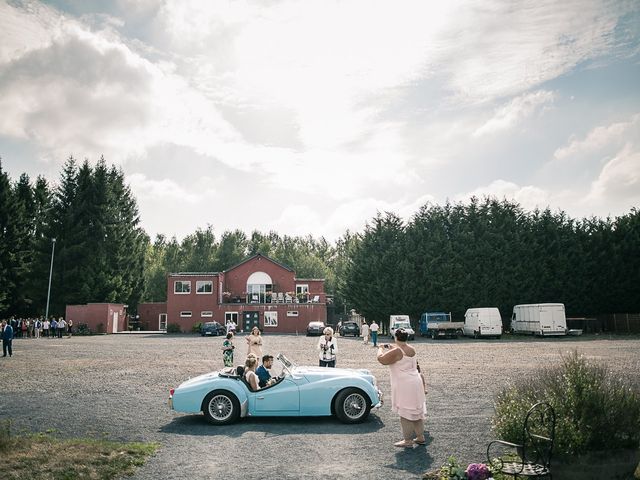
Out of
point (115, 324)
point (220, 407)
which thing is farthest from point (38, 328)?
point (220, 407)

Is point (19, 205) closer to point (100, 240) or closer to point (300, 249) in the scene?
point (100, 240)

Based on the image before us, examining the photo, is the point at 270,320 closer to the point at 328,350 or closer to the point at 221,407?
the point at 328,350

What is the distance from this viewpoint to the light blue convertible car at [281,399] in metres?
10.5

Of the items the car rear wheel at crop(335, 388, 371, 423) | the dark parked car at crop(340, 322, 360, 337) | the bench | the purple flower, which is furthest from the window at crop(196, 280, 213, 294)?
the purple flower

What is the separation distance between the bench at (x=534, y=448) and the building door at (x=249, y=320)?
5259 cm

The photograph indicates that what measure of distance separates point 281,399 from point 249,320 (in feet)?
160

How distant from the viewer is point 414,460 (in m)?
7.71

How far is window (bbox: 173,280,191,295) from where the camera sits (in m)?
59.9

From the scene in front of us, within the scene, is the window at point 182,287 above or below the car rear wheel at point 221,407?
above

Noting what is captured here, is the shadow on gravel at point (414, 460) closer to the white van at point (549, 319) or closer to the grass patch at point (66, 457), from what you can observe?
the grass patch at point (66, 457)

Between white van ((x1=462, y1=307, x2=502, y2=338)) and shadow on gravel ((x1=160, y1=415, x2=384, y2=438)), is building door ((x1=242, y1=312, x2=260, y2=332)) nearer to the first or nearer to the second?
white van ((x1=462, y1=307, x2=502, y2=338))

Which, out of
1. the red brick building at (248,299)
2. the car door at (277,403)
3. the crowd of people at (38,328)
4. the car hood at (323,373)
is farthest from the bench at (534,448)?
the red brick building at (248,299)

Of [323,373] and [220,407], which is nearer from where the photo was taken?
[220,407]

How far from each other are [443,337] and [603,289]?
1990 centimetres
